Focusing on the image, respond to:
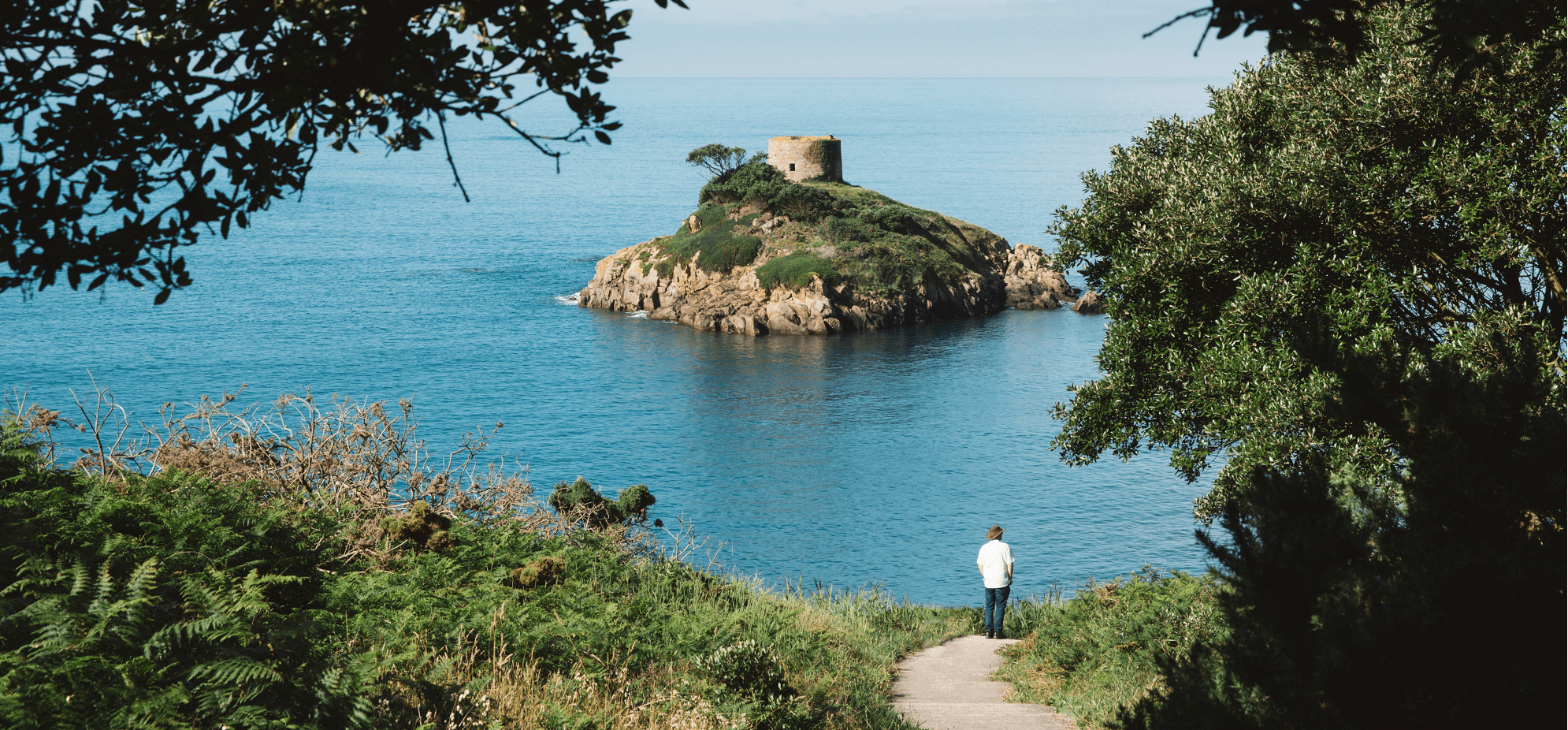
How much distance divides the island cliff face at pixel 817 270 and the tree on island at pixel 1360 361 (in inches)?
2863

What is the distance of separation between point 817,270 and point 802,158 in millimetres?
25878

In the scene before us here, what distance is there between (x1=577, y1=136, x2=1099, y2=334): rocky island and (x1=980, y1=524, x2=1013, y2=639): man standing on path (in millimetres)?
72259

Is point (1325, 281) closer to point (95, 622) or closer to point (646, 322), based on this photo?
point (95, 622)

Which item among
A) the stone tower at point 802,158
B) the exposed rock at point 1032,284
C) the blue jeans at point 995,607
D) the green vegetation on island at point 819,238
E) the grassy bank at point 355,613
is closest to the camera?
the grassy bank at point 355,613

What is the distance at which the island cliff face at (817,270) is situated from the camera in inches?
3556

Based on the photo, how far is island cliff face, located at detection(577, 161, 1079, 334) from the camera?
90.3m

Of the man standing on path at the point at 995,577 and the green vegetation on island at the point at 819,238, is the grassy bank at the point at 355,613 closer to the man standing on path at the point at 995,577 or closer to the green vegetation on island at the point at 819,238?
the man standing on path at the point at 995,577

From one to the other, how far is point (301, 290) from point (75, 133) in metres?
109

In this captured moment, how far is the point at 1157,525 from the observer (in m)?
49.5

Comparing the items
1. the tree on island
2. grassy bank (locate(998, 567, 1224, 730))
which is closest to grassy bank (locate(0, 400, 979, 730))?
grassy bank (locate(998, 567, 1224, 730))

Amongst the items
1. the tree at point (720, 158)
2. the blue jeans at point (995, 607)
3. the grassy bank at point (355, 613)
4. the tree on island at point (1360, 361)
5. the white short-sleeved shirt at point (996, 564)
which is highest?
the tree at point (720, 158)

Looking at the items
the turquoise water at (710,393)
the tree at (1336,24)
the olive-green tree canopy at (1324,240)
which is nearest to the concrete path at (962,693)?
the olive-green tree canopy at (1324,240)

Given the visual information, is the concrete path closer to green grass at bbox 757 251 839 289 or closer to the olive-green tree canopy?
the olive-green tree canopy

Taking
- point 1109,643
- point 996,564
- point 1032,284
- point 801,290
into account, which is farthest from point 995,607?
point 1032,284
